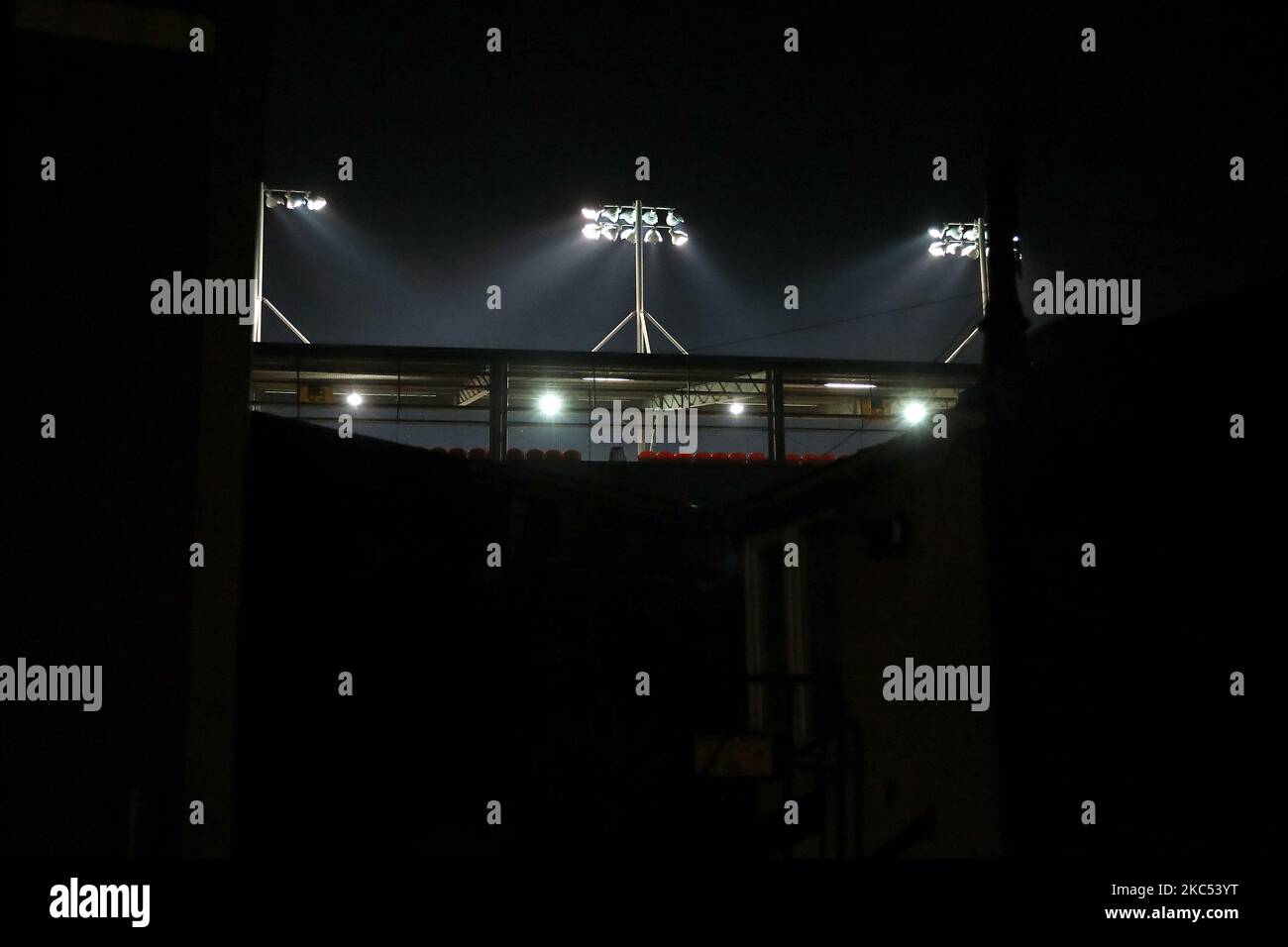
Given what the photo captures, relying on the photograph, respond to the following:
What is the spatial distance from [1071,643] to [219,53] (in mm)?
3970

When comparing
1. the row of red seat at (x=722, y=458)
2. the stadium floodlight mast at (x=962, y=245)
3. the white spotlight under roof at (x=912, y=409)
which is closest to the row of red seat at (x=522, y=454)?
the row of red seat at (x=722, y=458)

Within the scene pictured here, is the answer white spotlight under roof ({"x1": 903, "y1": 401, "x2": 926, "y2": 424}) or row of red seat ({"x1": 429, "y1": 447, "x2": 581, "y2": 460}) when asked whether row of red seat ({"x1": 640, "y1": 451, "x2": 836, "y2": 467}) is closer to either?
row of red seat ({"x1": 429, "y1": 447, "x2": 581, "y2": 460})

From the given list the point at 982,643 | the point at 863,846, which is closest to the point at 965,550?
the point at 982,643

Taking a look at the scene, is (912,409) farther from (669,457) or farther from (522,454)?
(522,454)

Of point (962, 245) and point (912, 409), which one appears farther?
point (912, 409)

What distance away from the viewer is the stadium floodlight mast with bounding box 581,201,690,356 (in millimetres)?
20297

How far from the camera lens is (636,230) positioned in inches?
780

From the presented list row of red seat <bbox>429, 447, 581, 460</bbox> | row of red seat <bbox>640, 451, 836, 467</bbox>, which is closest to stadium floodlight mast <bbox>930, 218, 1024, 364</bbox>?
row of red seat <bbox>640, 451, 836, 467</bbox>

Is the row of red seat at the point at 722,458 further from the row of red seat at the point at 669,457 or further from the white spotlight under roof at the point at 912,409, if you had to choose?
the white spotlight under roof at the point at 912,409

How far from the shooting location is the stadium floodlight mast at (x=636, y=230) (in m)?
20.3

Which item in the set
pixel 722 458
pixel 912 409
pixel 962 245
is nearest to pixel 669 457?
pixel 722 458

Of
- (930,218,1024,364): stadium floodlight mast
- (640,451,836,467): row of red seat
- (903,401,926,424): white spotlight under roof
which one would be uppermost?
(930,218,1024,364): stadium floodlight mast

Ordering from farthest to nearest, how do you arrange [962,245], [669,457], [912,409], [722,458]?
1. [912,409]
2. [962,245]
3. [722,458]
4. [669,457]
